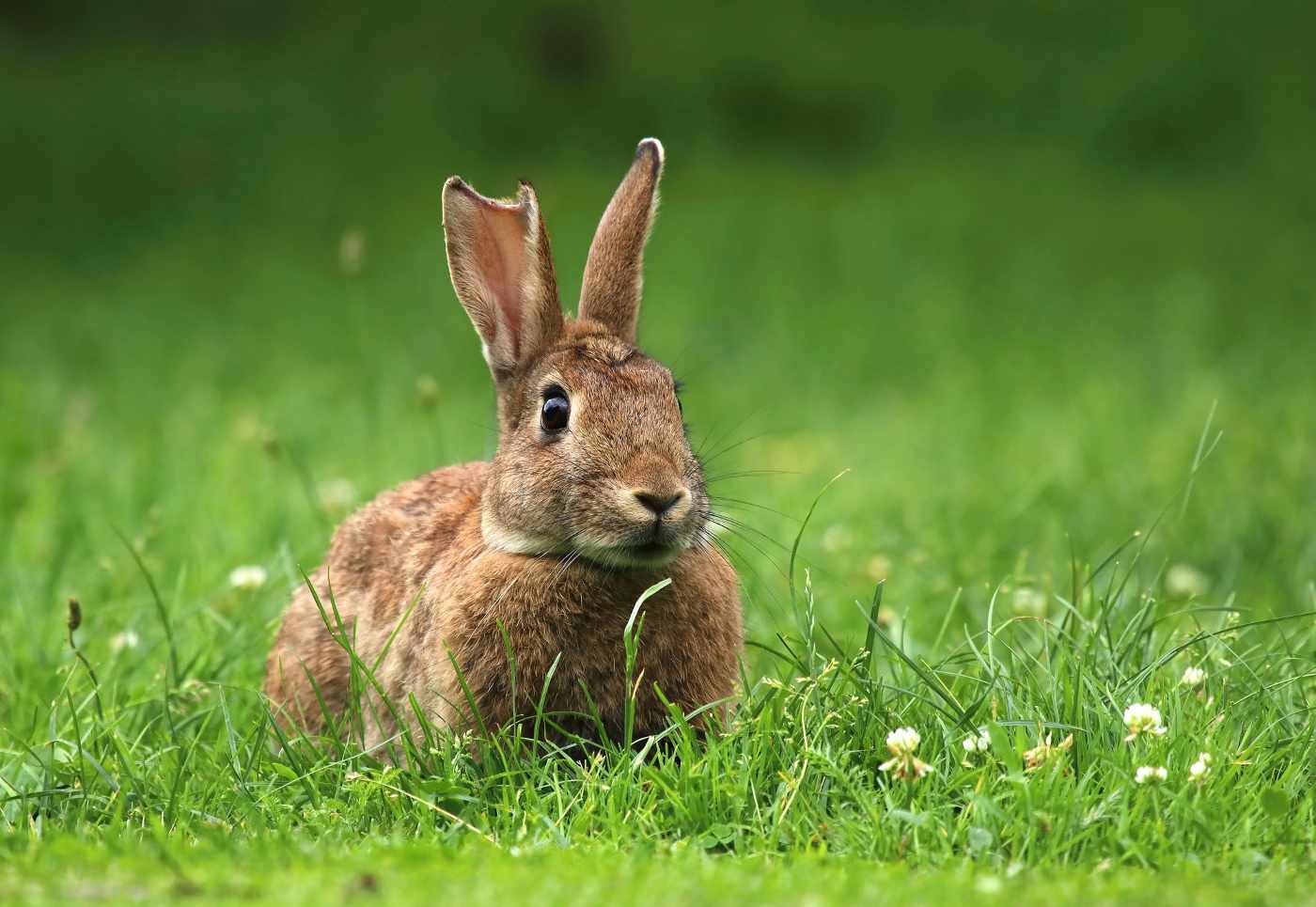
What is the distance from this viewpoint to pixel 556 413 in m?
4.04

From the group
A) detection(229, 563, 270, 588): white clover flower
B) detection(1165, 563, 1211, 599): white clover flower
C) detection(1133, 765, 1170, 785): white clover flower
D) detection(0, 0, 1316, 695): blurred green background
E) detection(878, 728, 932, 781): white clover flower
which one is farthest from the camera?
detection(0, 0, 1316, 695): blurred green background

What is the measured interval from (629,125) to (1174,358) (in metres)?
6.35

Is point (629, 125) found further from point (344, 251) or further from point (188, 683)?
point (188, 683)

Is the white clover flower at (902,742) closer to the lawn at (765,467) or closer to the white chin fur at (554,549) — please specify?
the lawn at (765,467)

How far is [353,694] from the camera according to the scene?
144 inches

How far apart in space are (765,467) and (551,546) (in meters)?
4.04

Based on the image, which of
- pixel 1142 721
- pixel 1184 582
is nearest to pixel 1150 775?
pixel 1142 721

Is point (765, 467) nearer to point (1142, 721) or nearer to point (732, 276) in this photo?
point (732, 276)

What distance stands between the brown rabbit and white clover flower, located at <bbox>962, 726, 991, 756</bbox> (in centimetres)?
69

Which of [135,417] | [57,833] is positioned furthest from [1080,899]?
[135,417]

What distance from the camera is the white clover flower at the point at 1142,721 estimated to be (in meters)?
3.38

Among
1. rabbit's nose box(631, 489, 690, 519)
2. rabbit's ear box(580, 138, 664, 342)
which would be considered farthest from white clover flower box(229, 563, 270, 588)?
rabbit's nose box(631, 489, 690, 519)

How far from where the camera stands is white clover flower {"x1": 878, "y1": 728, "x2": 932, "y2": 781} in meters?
3.32

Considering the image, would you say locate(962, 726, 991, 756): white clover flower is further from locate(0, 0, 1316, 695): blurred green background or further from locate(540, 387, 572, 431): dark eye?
locate(540, 387, 572, 431): dark eye
